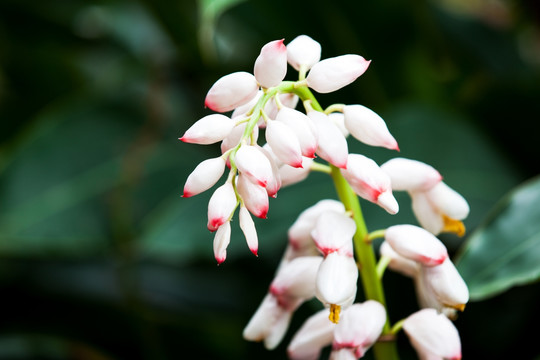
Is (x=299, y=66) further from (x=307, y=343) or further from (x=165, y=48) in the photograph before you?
(x=165, y=48)

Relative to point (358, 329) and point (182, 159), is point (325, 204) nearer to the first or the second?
point (358, 329)

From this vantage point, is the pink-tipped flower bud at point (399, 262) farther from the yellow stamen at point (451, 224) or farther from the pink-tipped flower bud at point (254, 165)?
the pink-tipped flower bud at point (254, 165)

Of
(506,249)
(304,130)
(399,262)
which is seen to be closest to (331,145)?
(304,130)

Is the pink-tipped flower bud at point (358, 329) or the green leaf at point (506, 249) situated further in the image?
the green leaf at point (506, 249)

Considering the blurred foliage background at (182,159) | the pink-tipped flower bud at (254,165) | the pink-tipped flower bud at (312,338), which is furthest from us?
the blurred foliage background at (182,159)

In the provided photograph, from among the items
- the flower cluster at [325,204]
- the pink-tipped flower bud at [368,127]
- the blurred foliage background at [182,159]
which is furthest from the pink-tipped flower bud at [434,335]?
the blurred foliage background at [182,159]

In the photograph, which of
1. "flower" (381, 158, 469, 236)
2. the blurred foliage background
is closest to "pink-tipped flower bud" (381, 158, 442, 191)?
"flower" (381, 158, 469, 236)

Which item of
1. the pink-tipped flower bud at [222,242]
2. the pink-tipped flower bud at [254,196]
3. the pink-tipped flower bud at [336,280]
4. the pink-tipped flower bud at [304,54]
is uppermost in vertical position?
the pink-tipped flower bud at [304,54]

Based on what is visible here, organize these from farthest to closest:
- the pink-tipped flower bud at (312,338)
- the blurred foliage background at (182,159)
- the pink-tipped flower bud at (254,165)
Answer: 1. the blurred foliage background at (182,159)
2. the pink-tipped flower bud at (312,338)
3. the pink-tipped flower bud at (254,165)

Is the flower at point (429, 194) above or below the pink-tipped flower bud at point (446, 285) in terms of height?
above
